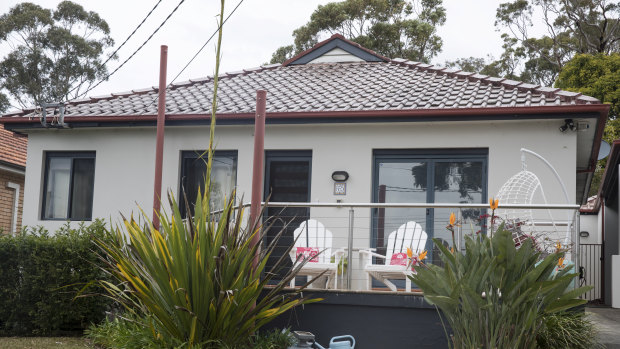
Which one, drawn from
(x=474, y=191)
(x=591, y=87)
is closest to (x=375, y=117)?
(x=474, y=191)

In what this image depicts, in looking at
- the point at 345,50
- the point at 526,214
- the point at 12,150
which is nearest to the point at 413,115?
the point at 526,214

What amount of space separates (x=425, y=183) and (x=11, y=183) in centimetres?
1134

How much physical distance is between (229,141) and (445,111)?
3.60 meters

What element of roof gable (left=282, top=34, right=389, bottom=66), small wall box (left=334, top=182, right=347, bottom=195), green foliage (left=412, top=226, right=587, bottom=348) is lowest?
green foliage (left=412, top=226, right=587, bottom=348)

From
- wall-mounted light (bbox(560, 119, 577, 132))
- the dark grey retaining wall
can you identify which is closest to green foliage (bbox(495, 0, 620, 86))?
wall-mounted light (bbox(560, 119, 577, 132))

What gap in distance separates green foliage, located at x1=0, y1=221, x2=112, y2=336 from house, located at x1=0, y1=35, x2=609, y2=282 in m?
2.00

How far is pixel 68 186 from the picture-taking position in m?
11.9

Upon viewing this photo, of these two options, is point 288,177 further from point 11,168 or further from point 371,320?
point 11,168

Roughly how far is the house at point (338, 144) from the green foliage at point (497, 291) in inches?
149

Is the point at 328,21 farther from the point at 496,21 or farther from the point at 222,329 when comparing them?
the point at 222,329

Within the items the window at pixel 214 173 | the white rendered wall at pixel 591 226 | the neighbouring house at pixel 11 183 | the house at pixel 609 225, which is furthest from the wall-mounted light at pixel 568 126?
the neighbouring house at pixel 11 183

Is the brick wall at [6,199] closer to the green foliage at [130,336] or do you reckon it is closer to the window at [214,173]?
the window at [214,173]

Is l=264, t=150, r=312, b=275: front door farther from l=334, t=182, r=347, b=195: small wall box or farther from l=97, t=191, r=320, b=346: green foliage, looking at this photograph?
l=97, t=191, r=320, b=346: green foliage

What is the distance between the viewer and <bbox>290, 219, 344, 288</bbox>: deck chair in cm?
826
